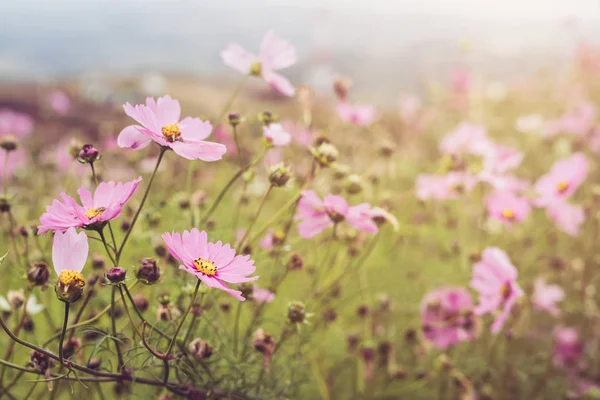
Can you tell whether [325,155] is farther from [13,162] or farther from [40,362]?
[13,162]

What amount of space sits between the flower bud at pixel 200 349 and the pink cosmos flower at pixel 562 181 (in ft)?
2.43

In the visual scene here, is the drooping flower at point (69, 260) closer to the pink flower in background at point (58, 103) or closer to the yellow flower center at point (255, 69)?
the yellow flower center at point (255, 69)

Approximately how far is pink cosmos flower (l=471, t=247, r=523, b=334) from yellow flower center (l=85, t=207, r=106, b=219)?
1.83ft

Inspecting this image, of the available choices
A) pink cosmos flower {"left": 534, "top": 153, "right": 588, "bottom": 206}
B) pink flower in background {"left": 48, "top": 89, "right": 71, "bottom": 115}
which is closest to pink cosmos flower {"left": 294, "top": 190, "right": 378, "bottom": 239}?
pink cosmos flower {"left": 534, "top": 153, "right": 588, "bottom": 206}

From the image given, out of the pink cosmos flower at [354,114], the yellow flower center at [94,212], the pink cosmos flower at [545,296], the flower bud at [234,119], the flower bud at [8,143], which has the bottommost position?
the pink cosmos flower at [545,296]

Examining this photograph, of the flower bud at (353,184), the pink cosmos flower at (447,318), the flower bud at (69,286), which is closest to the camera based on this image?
the flower bud at (69,286)

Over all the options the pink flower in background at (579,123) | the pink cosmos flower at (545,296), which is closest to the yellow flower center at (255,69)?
the pink cosmos flower at (545,296)

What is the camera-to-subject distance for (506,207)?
1093 millimetres

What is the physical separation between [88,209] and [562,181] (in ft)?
2.89

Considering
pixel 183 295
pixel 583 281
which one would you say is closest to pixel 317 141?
pixel 183 295

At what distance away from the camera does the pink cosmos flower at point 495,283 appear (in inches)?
34.8

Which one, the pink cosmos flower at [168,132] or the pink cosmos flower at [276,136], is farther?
the pink cosmos flower at [276,136]

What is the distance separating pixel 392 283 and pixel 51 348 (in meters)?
0.73

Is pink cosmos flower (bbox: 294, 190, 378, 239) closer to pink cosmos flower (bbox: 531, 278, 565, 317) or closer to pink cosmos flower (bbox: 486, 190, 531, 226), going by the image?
pink cosmos flower (bbox: 486, 190, 531, 226)
